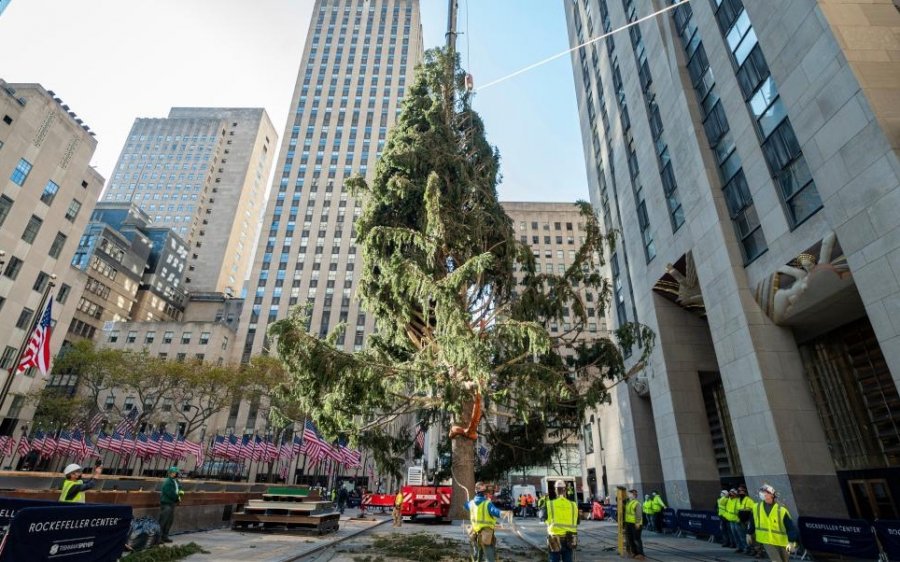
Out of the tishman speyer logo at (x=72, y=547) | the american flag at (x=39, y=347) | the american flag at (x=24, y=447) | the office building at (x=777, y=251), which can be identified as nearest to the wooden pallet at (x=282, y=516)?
the american flag at (x=39, y=347)

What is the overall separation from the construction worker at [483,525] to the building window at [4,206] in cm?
5451

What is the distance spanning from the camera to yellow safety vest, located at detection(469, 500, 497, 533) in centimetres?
892

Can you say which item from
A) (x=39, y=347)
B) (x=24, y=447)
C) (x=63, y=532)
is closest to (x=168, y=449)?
(x=24, y=447)

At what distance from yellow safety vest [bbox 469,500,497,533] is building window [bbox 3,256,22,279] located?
54.3 m

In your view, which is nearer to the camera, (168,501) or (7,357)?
(168,501)

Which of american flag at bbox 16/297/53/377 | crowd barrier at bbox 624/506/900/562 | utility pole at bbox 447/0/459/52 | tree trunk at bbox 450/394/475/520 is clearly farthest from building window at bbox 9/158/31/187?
crowd barrier at bbox 624/506/900/562

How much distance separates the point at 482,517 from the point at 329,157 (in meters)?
95.2

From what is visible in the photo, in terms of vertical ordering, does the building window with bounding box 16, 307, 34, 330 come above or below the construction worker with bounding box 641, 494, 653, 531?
above

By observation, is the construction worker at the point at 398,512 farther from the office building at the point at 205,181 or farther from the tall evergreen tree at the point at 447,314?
the office building at the point at 205,181

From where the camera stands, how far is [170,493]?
11844mm

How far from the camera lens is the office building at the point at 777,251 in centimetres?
1377

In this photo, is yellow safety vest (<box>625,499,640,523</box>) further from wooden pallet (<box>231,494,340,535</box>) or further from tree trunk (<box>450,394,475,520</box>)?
wooden pallet (<box>231,494,340,535</box>)

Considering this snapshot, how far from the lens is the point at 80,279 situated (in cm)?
5797

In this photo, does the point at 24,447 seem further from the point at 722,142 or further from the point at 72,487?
the point at 722,142
